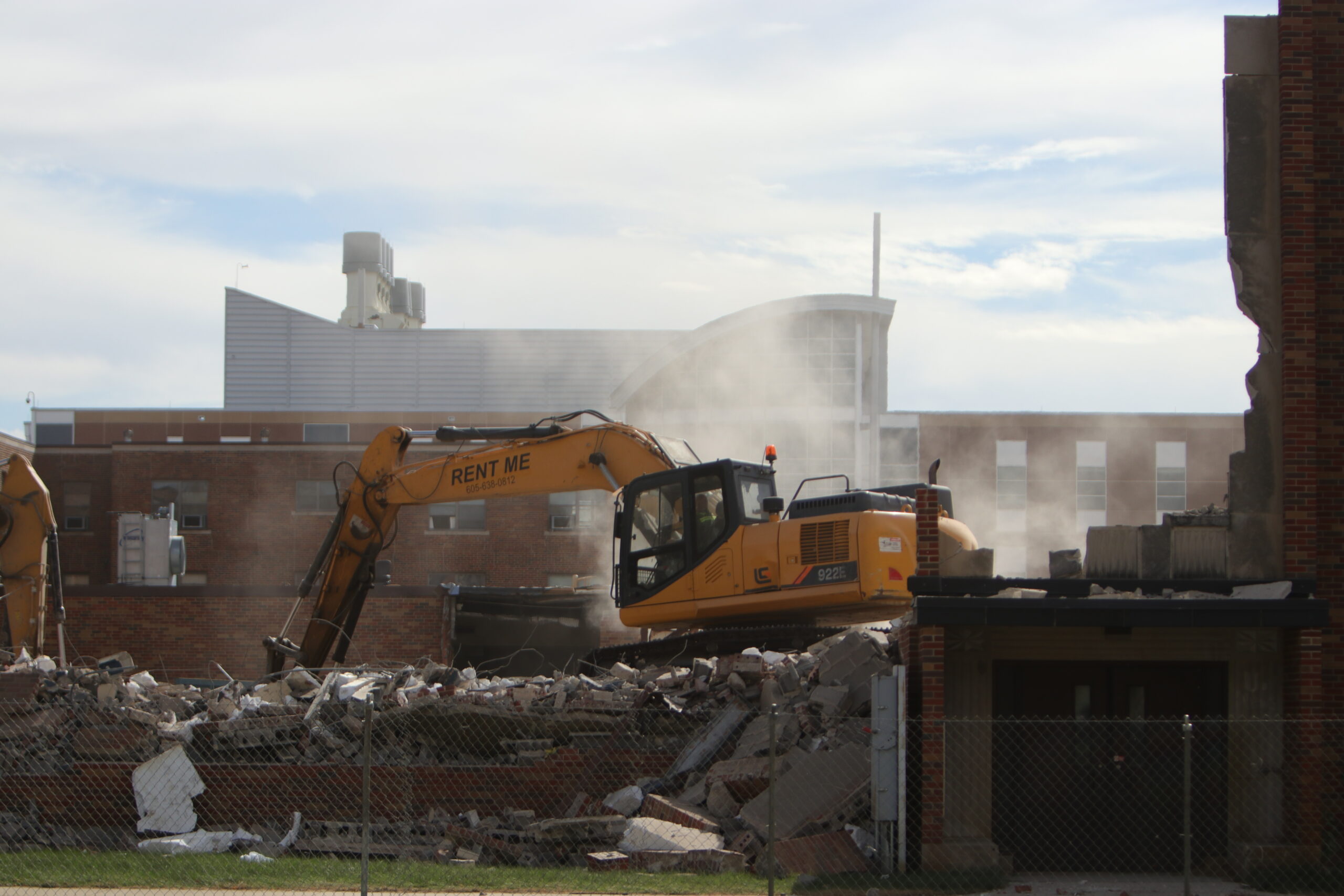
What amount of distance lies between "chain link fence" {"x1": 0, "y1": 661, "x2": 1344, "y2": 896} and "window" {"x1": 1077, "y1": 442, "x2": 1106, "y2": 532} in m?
36.0

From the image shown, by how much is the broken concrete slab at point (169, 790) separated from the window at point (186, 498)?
109 feet

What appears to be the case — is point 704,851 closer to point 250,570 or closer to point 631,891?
point 631,891

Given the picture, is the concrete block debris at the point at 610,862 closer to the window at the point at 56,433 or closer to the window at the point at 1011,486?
the window at the point at 1011,486

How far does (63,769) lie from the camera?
14680 millimetres

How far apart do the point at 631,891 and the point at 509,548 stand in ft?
113

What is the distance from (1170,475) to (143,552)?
3520 centimetres

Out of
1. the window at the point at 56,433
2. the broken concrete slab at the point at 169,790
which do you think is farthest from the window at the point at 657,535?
the window at the point at 56,433

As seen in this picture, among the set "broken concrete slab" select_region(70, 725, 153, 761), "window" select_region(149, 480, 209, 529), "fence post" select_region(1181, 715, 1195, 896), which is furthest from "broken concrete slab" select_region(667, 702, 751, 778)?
"window" select_region(149, 480, 209, 529)

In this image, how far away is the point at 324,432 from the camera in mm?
50594

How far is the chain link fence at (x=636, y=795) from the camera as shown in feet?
38.6

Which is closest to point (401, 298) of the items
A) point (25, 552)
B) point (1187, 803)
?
point (25, 552)

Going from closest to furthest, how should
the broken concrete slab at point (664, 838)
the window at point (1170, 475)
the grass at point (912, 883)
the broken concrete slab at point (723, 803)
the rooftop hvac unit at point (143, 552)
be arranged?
the grass at point (912, 883)
the broken concrete slab at point (664, 838)
the broken concrete slab at point (723, 803)
the rooftop hvac unit at point (143, 552)
the window at point (1170, 475)

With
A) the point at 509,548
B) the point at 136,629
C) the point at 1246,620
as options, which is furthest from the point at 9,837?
the point at 509,548

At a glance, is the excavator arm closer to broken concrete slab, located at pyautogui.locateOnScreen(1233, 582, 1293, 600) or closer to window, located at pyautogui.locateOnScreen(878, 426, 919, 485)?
broken concrete slab, located at pyautogui.locateOnScreen(1233, 582, 1293, 600)
